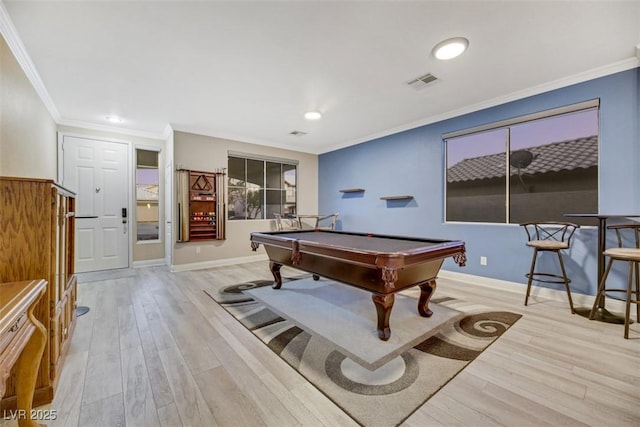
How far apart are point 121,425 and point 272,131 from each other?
4730 millimetres

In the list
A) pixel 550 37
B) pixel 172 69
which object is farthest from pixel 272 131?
pixel 550 37

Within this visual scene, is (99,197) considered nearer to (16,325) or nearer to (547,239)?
(16,325)

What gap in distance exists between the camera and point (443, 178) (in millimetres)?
4277

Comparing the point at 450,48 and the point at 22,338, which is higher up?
the point at 450,48

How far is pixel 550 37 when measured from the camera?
2354 millimetres

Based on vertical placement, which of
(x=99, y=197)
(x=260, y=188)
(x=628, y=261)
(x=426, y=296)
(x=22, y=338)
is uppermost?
(x=260, y=188)

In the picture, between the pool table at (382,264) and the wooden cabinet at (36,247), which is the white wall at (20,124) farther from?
the pool table at (382,264)

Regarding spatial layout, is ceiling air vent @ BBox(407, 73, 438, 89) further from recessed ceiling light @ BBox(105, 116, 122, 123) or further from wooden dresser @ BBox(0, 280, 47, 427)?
recessed ceiling light @ BBox(105, 116, 122, 123)

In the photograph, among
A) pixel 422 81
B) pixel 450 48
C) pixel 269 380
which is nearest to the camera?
pixel 269 380

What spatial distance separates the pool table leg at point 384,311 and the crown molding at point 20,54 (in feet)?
12.0

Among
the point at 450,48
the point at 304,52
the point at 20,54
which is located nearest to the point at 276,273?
the point at 304,52

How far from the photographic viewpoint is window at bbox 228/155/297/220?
18.5ft

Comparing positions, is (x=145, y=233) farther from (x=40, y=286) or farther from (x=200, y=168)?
(x=40, y=286)

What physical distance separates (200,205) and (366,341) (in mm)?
4130
